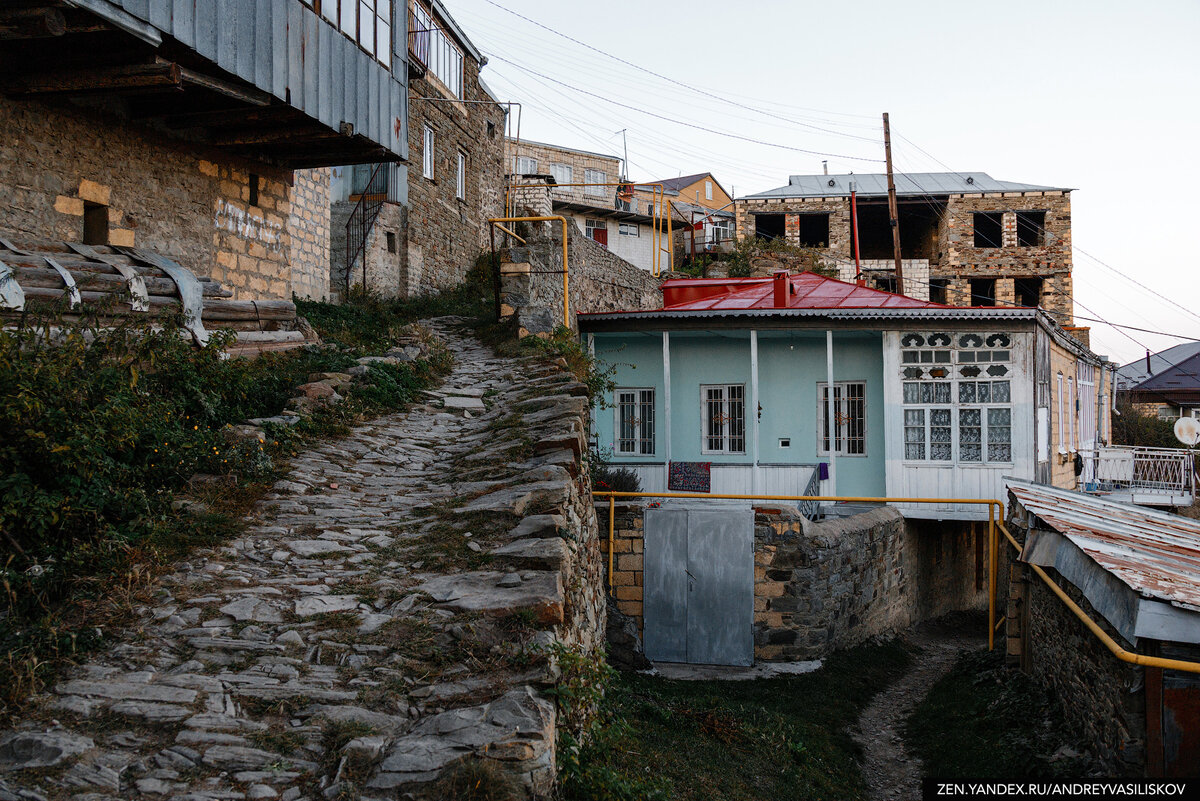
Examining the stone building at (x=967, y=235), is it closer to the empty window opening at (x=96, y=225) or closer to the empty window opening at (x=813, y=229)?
the empty window opening at (x=813, y=229)

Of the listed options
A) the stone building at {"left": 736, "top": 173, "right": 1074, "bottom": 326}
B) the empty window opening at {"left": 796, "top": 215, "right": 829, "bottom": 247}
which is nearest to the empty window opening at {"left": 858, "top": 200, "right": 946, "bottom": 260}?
the stone building at {"left": 736, "top": 173, "right": 1074, "bottom": 326}

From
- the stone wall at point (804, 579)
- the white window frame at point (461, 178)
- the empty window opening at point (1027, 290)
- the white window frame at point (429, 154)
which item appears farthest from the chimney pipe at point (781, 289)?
the empty window opening at point (1027, 290)

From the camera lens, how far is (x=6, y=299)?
20.2 ft

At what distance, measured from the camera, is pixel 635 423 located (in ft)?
52.0

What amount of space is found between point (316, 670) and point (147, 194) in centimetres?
795

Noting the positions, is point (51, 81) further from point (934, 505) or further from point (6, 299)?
point (934, 505)

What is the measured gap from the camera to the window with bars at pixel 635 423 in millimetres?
15805

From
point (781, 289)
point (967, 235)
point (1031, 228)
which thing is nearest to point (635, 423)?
point (781, 289)

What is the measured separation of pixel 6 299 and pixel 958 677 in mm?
10171

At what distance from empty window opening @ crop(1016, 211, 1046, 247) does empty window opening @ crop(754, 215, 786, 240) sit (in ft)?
28.9

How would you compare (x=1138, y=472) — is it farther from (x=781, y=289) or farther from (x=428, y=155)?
(x=428, y=155)

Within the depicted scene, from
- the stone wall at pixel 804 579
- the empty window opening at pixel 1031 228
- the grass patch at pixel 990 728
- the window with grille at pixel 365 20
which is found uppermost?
the empty window opening at pixel 1031 228

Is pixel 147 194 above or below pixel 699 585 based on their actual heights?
above

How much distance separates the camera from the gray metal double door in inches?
410
